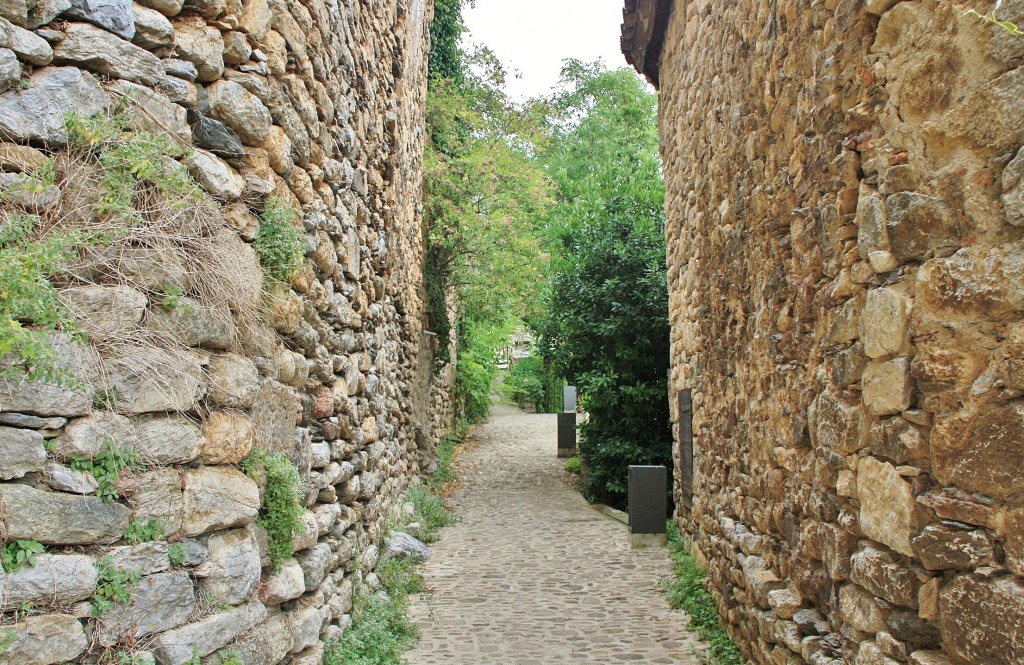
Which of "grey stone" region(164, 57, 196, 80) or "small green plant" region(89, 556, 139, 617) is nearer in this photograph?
"small green plant" region(89, 556, 139, 617)

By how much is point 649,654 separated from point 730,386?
1.78 metres

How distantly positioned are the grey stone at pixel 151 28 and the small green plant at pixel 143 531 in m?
1.62

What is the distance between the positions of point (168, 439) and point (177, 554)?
0.37 meters

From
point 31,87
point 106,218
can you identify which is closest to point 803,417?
point 106,218

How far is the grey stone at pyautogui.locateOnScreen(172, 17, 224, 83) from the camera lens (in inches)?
109

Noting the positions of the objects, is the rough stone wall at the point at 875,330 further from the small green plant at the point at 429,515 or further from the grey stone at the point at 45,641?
the small green plant at the point at 429,515

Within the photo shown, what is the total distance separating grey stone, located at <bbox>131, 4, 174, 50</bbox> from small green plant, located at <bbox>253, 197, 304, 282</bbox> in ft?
2.33

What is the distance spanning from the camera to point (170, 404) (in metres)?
2.41

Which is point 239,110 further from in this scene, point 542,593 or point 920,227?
point 542,593

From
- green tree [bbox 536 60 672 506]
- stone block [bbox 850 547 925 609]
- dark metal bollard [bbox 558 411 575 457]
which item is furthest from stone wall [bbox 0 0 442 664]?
dark metal bollard [bbox 558 411 575 457]

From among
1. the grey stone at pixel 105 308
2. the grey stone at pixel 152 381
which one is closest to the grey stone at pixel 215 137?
the grey stone at pixel 105 308

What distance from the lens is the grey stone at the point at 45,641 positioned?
1.89 metres

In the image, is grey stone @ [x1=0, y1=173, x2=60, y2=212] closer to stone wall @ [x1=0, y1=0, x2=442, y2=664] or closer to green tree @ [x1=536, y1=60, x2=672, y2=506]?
stone wall @ [x1=0, y1=0, x2=442, y2=664]

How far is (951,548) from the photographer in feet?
6.90
